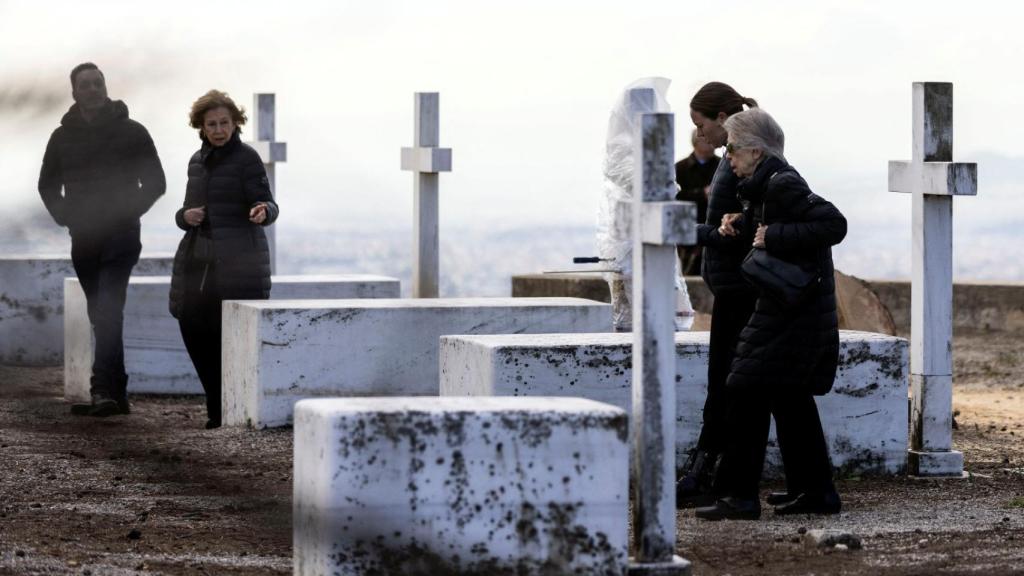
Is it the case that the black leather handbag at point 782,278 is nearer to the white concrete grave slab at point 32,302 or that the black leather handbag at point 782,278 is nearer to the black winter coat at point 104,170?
the black winter coat at point 104,170

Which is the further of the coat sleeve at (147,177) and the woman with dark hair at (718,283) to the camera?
the coat sleeve at (147,177)

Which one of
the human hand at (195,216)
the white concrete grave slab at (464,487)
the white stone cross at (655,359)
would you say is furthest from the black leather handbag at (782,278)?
the human hand at (195,216)

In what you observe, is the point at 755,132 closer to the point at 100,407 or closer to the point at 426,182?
the point at 100,407

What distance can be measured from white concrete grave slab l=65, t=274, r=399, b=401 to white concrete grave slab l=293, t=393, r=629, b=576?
673 centimetres

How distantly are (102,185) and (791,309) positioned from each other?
4908mm

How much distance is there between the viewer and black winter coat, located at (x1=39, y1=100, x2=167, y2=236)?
34.1ft

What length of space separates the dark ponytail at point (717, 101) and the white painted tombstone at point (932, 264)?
1.28 metres

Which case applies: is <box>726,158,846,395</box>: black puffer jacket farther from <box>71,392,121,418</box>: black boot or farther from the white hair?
<box>71,392,121,418</box>: black boot

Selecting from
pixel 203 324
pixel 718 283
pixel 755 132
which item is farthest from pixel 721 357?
pixel 203 324

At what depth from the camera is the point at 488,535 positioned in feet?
17.8

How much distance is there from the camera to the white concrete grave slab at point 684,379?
7.93 m

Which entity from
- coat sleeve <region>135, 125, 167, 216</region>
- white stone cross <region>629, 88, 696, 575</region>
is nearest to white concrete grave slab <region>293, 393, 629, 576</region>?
white stone cross <region>629, 88, 696, 575</region>

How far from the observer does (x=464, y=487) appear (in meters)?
5.38

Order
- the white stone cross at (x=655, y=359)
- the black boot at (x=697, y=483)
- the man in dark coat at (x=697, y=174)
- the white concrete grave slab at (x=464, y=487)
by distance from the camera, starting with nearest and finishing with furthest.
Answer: the white concrete grave slab at (x=464, y=487), the white stone cross at (x=655, y=359), the black boot at (x=697, y=483), the man in dark coat at (x=697, y=174)
